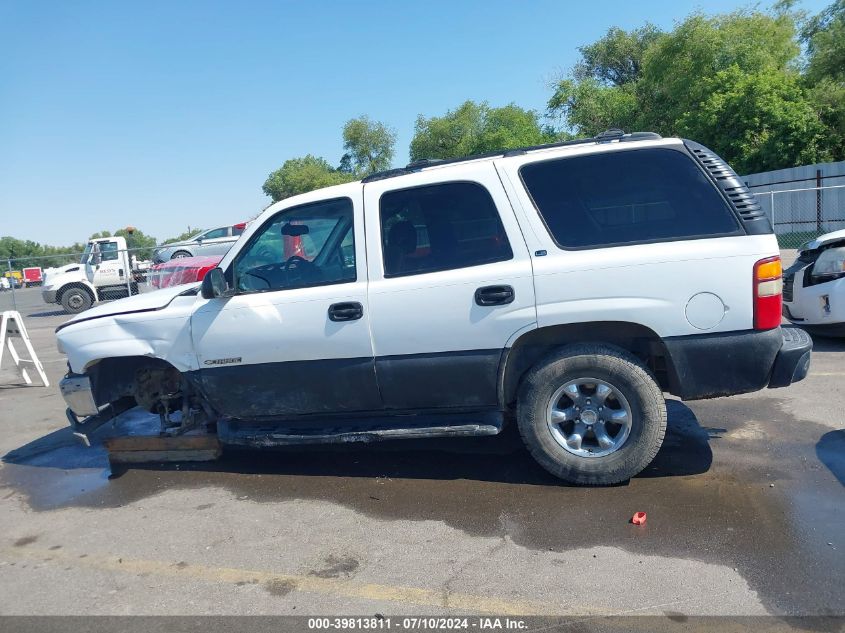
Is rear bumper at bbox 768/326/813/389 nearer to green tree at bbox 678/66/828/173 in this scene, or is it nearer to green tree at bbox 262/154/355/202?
green tree at bbox 678/66/828/173

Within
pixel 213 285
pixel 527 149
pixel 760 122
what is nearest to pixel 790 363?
pixel 527 149

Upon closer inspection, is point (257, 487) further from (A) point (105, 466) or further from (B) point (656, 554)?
(B) point (656, 554)

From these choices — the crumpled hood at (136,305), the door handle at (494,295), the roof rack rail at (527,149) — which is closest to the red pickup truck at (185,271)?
the crumpled hood at (136,305)

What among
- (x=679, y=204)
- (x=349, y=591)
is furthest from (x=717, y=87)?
(x=349, y=591)

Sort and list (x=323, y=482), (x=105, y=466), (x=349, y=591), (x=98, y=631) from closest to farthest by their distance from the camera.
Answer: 1. (x=98, y=631)
2. (x=349, y=591)
3. (x=323, y=482)
4. (x=105, y=466)

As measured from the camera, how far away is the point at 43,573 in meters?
3.89

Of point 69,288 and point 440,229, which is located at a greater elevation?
point 440,229

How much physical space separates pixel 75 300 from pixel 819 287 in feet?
66.6

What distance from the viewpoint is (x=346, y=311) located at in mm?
4547

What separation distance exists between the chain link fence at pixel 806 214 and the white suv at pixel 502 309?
18.6m

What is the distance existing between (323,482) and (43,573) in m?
1.81

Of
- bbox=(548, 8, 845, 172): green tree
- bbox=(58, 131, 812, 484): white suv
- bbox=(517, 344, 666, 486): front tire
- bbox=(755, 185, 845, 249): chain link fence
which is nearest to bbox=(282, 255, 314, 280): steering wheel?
bbox=(58, 131, 812, 484): white suv

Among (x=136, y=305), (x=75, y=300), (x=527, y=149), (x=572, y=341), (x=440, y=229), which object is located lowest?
(x=75, y=300)

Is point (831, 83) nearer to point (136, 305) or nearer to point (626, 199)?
point (626, 199)
